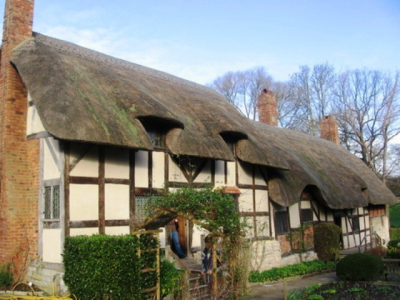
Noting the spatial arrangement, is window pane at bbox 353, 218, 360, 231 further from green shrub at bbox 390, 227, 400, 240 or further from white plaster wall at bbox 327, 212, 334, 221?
green shrub at bbox 390, 227, 400, 240

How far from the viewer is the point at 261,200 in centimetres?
1619

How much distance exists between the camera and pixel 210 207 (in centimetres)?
884

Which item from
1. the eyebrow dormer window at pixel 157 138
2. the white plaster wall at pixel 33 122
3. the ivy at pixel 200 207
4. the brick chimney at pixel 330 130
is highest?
the brick chimney at pixel 330 130

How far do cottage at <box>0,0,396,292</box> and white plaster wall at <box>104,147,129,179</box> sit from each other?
0.03m

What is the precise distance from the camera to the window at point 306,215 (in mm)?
18703

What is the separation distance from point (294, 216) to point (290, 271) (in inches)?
147

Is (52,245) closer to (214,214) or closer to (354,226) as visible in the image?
(214,214)

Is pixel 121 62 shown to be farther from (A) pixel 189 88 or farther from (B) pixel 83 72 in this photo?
(B) pixel 83 72

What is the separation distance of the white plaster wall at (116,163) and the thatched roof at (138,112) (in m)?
0.80

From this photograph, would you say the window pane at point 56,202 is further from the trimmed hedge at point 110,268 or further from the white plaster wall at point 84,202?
the trimmed hedge at point 110,268

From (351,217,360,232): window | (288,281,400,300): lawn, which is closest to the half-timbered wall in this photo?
(351,217,360,232): window

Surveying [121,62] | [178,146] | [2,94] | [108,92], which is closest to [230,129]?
[178,146]

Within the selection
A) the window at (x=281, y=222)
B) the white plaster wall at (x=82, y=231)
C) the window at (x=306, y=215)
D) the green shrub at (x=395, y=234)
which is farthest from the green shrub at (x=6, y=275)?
the green shrub at (x=395, y=234)

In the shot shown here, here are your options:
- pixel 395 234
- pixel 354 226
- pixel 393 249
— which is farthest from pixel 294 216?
pixel 395 234
